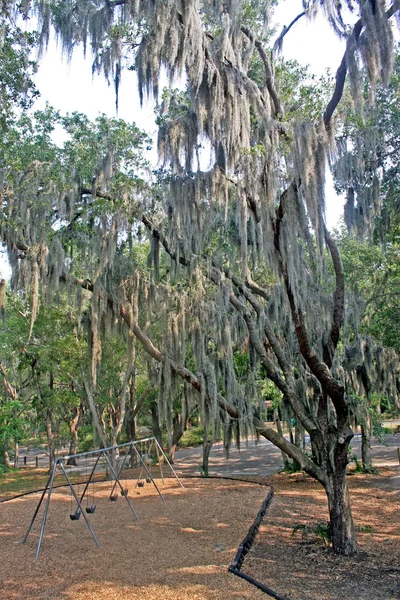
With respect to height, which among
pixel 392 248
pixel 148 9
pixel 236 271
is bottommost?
pixel 236 271

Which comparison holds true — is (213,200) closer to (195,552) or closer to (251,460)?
(195,552)

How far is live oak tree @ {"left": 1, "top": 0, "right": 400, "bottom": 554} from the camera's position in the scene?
595 cm

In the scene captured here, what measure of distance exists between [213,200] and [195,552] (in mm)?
4851

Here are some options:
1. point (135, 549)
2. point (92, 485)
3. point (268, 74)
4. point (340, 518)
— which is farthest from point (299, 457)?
point (92, 485)

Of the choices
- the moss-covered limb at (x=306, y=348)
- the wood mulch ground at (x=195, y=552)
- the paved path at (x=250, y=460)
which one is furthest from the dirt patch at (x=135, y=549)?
the paved path at (x=250, y=460)

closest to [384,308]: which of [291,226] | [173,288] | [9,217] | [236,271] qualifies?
[236,271]

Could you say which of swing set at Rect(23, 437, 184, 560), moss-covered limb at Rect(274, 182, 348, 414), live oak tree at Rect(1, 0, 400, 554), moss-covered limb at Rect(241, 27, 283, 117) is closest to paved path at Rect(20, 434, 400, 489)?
swing set at Rect(23, 437, 184, 560)

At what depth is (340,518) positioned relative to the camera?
653 centimetres

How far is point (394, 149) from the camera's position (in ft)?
30.2

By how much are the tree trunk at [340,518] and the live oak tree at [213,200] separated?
2 cm

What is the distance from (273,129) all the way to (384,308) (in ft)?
26.4

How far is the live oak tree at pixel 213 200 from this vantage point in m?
5.95

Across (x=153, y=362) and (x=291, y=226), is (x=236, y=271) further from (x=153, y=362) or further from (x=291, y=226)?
(x=291, y=226)

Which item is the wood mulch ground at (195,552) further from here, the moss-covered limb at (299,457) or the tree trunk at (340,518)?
the moss-covered limb at (299,457)
